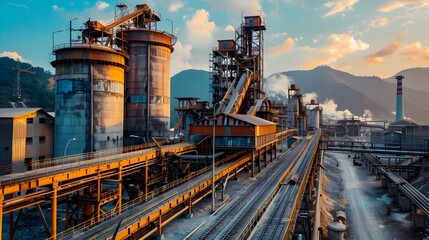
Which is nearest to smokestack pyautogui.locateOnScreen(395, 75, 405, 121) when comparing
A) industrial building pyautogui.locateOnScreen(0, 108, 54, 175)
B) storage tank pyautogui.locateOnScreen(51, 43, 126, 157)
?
storage tank pyautogui.locateOnScreen(51, 43, 126, 157)

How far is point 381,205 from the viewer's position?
187 feet

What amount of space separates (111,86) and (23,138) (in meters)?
13.8

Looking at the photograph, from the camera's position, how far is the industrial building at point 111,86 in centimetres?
4328

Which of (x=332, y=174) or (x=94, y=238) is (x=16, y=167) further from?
(x=332, y=174)

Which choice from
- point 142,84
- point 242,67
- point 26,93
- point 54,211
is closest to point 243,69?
point 242,67

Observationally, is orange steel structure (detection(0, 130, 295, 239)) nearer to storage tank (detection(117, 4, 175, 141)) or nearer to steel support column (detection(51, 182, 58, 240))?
steel support column (detection(51, 182, 58, 240))

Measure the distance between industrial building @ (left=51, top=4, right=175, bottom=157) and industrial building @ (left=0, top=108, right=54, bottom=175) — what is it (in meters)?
1.66

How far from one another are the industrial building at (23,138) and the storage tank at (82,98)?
1.50 m

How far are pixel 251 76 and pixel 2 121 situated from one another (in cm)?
5541

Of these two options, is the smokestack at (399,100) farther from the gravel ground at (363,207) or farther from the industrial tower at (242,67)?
the industrial tower at (242,67)

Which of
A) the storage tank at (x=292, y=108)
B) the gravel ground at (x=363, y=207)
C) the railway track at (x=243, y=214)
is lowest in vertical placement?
the gravel ground at (x=363, y=207)

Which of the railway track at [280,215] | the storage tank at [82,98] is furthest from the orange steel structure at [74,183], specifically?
the storage tank at [82,98]

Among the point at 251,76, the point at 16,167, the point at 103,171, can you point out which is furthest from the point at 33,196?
the point at 251,76

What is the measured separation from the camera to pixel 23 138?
38.5 meters
